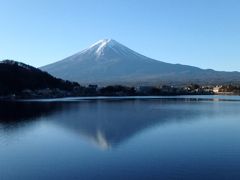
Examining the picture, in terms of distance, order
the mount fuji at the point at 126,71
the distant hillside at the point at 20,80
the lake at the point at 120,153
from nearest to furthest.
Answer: the lake at the point at 120,153 < the distant hillside at the point at 20,80 < the mount fuji at the point at 126,71

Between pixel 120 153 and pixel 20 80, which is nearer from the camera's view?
pixel 120 153

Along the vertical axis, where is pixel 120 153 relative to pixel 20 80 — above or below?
below

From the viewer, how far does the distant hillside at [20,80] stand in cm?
2633

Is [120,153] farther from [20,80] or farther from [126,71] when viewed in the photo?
[126,71]

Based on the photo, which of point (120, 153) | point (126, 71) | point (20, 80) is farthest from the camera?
point (126, 71)

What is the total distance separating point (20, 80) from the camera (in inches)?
1105

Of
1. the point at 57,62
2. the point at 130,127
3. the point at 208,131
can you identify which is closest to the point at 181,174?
the point at 208,131

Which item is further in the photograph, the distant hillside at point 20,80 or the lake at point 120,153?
the distant hillside at point 20,80

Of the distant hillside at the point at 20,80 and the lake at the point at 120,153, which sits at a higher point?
the distant hillside at the point at 20,80

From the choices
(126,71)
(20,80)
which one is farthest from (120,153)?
(126,71)

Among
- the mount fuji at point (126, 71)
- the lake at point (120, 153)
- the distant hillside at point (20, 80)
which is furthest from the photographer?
the mount fuji at point (126, 71)

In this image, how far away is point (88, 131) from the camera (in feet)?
27.1

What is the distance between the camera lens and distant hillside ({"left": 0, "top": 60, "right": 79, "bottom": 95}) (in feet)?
86.4

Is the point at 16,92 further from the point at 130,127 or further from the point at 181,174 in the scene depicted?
the point at 181,174
